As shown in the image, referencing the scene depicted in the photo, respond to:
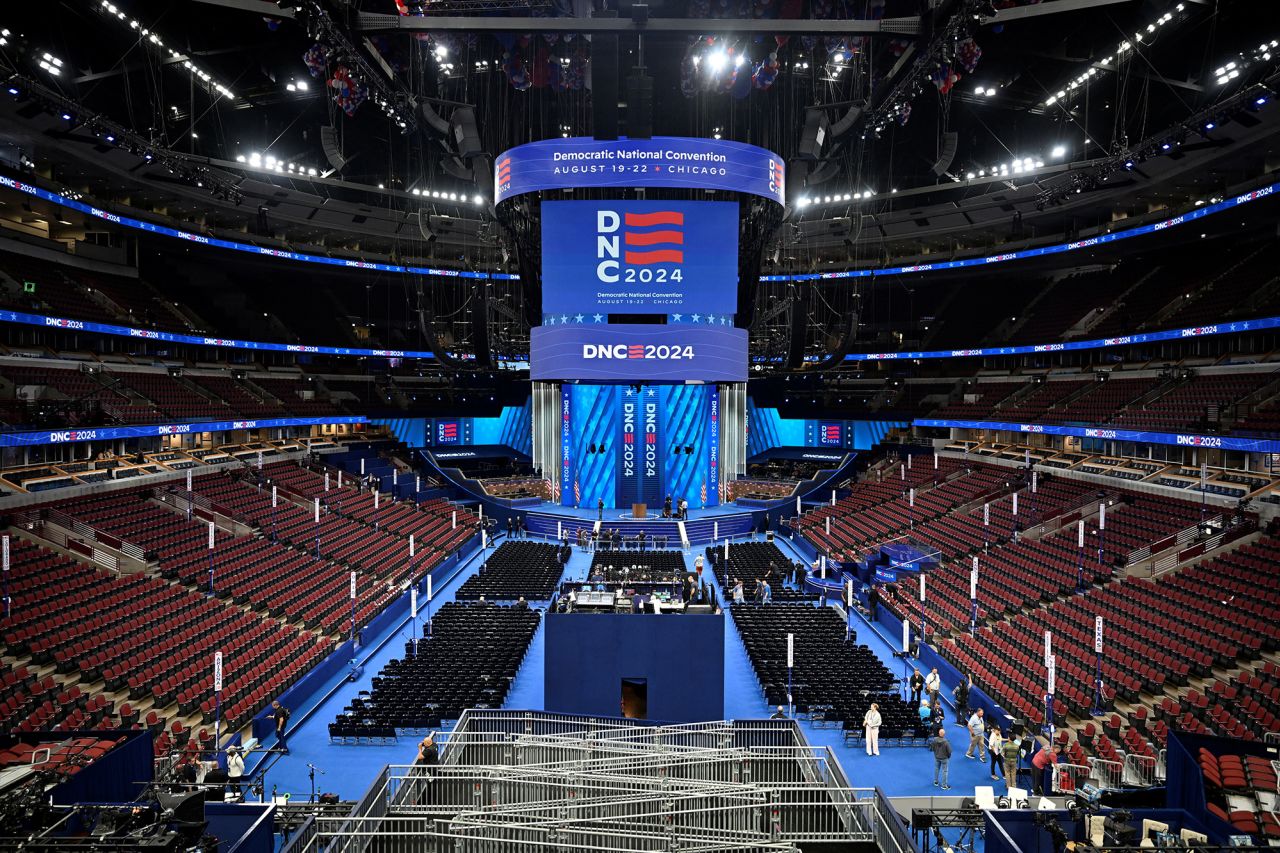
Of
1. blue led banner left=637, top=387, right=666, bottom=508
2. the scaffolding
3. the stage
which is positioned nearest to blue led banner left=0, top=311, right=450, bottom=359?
the stage

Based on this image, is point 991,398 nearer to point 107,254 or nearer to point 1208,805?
point 1208,805

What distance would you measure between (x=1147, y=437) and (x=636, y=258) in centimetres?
2007

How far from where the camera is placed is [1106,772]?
12.5 metres

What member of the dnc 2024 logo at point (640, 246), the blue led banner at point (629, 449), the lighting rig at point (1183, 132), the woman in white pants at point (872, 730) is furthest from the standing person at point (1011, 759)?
the blue led banner at point (629, 449)

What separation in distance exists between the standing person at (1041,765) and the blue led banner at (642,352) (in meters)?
13.4

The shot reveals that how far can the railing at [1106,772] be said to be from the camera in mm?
12203

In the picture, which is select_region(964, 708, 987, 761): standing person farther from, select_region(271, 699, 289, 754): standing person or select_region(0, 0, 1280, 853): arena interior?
select_region(271, 699, 289, 754): standing person

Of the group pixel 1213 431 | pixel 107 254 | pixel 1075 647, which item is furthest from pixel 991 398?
pixel 107 254

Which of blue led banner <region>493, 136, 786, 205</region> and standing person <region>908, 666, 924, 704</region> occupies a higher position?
blue led banner <region>493, 136, 786, 205</region>

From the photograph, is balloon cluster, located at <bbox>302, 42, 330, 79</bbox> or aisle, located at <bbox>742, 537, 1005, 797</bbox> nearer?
aisle, located at <bbox>742, 537, 1005, 797</bbox>

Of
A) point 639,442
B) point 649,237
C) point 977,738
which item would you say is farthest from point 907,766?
point 639,442

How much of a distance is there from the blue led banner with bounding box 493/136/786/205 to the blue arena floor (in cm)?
1475

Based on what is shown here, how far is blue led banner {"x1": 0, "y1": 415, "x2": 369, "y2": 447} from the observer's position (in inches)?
849

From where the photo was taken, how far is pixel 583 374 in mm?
22188
